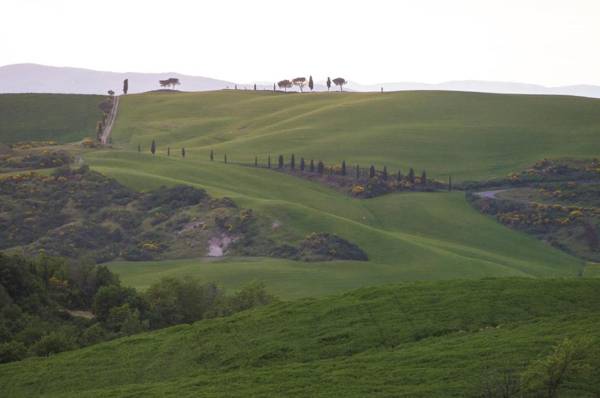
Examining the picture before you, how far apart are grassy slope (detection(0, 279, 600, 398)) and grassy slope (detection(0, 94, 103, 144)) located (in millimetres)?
127386

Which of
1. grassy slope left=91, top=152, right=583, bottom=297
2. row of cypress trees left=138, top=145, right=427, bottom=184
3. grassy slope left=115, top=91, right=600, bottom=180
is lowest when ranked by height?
grassy slope left=91, top=152, right=583, bottom=297

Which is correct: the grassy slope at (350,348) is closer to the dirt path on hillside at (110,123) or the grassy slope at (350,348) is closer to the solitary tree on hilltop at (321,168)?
the solitary tree on hilltop at (321,168)

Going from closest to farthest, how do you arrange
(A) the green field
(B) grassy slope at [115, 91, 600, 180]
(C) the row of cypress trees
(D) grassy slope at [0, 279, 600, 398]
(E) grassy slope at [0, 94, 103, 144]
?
(D) grassy slope at [0, 279, 600, 398], (A) the green field, (C) the row of cypress trees, (B) grassy slope at [115, 91, 600, 180], (E) grassy slope at [0, 94, 103, 144]

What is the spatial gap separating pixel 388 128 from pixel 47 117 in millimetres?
67042

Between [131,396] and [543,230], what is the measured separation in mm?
81886

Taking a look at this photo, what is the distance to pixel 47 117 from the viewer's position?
176m

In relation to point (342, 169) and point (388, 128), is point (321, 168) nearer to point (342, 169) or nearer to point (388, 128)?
point (342, 169)

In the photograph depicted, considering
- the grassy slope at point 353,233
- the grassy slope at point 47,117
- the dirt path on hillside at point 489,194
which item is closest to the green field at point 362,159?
the grassy slope at point 353,233

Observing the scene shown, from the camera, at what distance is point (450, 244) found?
9638 cm

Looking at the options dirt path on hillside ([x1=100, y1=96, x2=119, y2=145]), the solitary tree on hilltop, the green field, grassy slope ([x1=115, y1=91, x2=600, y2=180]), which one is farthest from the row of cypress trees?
dirt path on hillside ([x1=100, y1=96, x2=119, y2=145])

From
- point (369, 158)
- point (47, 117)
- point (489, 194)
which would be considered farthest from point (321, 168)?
point (47, 117)

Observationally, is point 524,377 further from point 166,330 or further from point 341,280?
point 341,280

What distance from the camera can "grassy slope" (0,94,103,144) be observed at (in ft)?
534

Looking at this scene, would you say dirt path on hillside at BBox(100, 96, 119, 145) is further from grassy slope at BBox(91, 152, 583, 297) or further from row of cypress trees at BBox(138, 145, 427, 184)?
grassy slope at BBox(91, 152, 583, 297)
